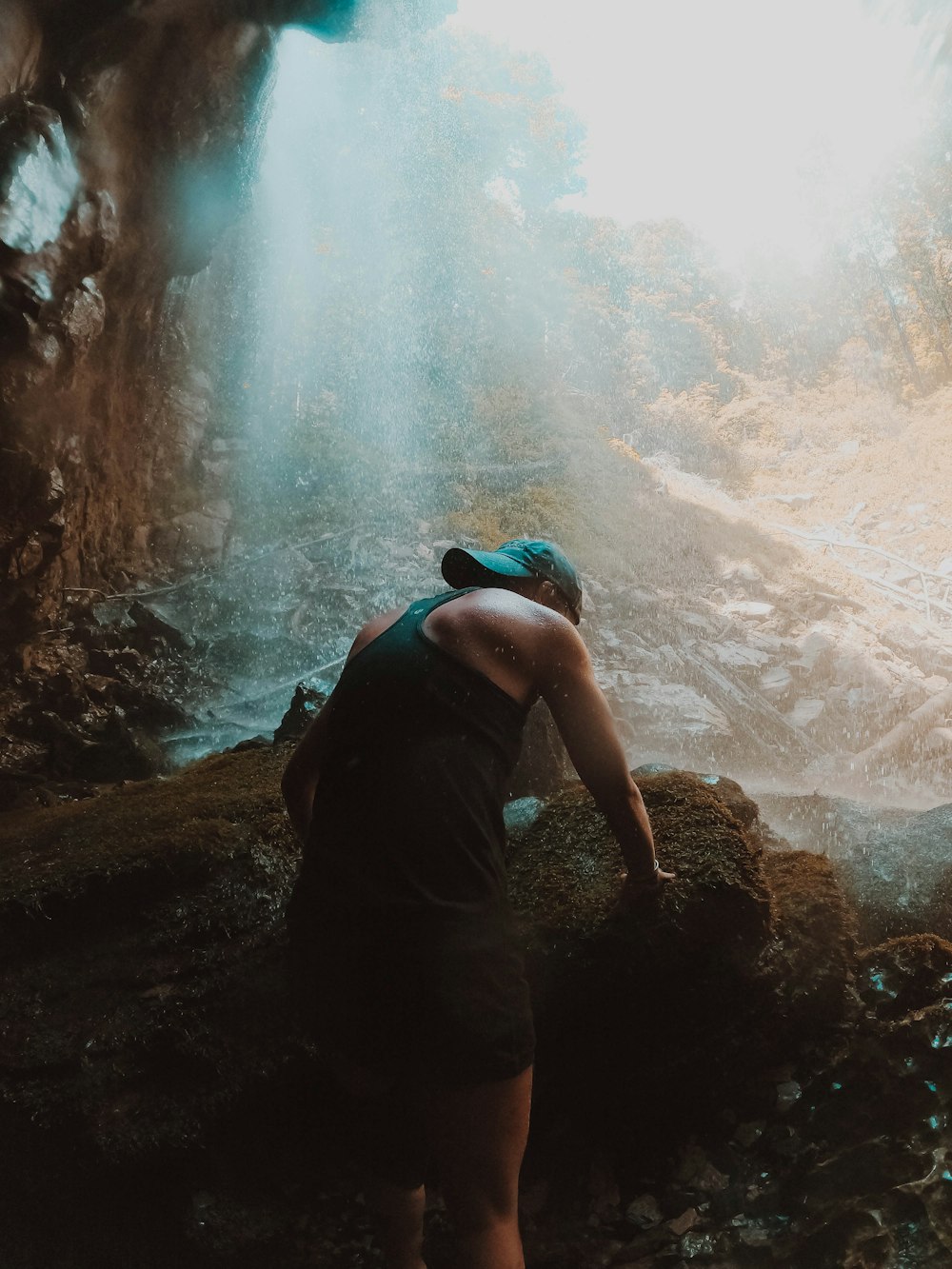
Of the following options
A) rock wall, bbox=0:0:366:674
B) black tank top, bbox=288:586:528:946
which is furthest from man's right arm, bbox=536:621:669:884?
rock wall, bbox=0:0:366:674

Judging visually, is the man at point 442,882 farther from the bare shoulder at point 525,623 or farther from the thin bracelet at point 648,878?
the thin bracelet at point 648,878

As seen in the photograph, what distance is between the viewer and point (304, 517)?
12047 millimetres

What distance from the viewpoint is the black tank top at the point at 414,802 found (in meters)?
1.37

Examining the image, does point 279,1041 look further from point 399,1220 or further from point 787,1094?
point 787,1094

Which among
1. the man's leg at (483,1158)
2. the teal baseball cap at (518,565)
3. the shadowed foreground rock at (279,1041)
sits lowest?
the shadowed foreground rock at (279,1041)

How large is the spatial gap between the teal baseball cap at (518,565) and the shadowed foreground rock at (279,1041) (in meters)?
1.02

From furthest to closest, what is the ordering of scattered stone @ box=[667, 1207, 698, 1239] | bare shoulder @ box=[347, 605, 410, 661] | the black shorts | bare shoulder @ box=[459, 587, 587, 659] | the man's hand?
1. scattered stone @ box=[667, 1207, 698, 1239]
2. the man's hand
3. bare shoulder @ box=[347, 605, 410, 661]
4. bare shoulder @ box=[459, 587, 587, 659]
5. the black shorts

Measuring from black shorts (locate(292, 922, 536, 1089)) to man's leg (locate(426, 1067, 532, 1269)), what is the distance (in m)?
0.05

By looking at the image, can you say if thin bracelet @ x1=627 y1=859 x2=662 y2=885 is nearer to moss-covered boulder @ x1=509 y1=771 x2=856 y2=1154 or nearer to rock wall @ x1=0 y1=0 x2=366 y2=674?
moss-covered boulder @ x1=509 y1=771 x2=856 y2=1154

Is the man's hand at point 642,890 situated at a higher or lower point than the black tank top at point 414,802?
lower

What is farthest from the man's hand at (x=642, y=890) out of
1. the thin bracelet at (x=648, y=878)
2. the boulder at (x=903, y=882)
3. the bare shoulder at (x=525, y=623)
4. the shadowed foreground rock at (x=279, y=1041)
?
the boulder at (x=903, y=882)

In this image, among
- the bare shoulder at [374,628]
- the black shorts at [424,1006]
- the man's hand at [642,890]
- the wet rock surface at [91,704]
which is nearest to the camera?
the black shorts at [424,1006]

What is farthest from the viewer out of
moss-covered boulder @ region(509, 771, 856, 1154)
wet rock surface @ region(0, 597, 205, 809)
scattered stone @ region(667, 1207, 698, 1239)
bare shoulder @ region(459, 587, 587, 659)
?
wet rock surface @ region(0, 597, 205, 809)

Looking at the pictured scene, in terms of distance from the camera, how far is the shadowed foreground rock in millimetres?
2074
